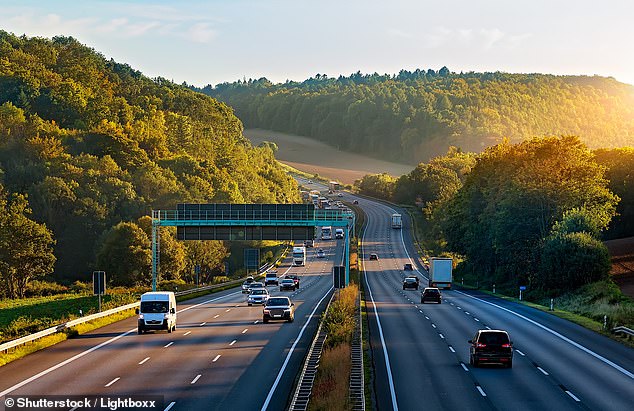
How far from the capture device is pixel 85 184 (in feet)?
454

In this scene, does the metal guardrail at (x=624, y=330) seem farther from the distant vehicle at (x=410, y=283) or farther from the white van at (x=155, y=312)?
the distant vehicle at (x=410, y=283)

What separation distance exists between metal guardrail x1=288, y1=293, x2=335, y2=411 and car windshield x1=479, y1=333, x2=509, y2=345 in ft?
20.7

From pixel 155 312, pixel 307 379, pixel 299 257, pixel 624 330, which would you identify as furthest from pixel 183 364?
pixel 299 257

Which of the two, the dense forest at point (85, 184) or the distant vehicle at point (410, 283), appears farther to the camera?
the dense forest at point (85, 184)

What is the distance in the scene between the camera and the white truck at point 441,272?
300 ft

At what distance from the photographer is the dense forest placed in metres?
107

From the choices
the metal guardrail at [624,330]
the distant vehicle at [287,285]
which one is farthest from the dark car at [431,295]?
the metal guardrail at [624,330]

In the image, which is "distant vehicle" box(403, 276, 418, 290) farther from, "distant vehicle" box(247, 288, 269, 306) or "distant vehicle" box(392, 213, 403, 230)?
"distant vehicle" box(392, 213, 403, 230)

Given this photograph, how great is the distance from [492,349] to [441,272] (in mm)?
56565

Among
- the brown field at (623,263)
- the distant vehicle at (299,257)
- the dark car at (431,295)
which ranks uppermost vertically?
the brown field at (623,263)

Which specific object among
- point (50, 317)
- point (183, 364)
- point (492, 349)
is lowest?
point (50, 317)

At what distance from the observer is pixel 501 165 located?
11262 cm

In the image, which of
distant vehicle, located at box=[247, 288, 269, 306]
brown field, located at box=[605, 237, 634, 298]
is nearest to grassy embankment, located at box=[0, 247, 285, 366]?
distant vehicle, located at box=[247, 288, 269, 306]

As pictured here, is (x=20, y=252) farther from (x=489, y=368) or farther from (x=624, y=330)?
(x=489, y=368)
